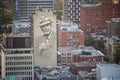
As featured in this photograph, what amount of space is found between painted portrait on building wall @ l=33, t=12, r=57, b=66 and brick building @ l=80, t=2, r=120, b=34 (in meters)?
16.5

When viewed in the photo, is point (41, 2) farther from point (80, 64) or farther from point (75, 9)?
point (80, 64)

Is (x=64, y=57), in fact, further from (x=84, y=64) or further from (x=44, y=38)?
(x=84, y=64)

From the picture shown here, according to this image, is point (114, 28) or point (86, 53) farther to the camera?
point (114, 28)

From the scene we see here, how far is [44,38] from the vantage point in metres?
38.6

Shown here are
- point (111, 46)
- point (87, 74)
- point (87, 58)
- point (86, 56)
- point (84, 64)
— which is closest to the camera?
point (87, 74)

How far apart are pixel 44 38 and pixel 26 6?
18344 millimetres

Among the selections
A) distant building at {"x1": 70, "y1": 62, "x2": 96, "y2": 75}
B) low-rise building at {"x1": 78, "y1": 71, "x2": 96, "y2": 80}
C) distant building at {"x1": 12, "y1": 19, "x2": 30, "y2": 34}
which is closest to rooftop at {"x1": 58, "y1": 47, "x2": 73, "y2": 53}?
distant building at {"x1": 70, "y1": 62, "x2": 96, "y2": 75}

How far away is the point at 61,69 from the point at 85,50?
209 inches

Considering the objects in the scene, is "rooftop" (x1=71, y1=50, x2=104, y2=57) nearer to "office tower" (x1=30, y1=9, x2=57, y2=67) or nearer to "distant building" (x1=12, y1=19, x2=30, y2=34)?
"office tower" (x1=30, y1=9, x2=57, y2=67)

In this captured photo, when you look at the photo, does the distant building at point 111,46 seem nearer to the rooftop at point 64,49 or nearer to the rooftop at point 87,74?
the rooftop at point 64,49

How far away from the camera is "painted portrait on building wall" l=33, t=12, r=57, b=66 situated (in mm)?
38594

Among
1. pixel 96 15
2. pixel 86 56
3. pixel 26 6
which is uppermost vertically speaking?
pixel 26 6

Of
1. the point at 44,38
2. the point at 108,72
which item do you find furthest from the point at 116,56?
the point at 108,72

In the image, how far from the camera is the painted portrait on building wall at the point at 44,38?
38.6 meters
